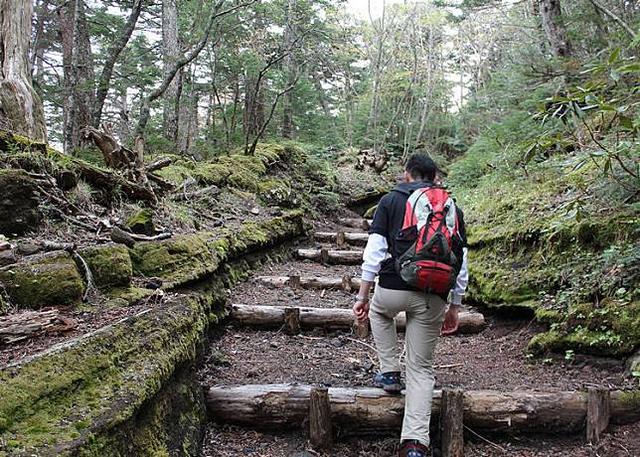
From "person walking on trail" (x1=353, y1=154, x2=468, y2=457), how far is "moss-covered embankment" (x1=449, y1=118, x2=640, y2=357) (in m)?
1.57

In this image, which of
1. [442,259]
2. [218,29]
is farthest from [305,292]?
[218,29]

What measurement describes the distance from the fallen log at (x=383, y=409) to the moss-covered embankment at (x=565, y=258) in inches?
31.7

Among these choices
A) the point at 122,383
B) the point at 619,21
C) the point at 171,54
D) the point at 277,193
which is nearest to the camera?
the point at 122,383

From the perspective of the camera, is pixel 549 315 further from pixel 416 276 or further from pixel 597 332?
pixel 416 276

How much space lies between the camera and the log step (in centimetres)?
683

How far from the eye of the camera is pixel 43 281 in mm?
2908

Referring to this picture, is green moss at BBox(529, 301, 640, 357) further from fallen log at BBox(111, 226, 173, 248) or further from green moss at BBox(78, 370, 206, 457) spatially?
fallen log at BBox(111, 226, 173, 248)

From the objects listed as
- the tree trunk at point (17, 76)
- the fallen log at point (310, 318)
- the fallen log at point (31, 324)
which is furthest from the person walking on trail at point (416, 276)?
the tree trunk at point (17, 76)

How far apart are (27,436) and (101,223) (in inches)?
105

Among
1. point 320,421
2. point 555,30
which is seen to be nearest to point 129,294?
point 320,421

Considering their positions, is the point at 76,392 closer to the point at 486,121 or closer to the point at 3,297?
the point at 3,297

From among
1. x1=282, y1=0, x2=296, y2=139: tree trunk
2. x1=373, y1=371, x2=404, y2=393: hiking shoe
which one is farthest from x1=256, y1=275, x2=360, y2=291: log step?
x1=282, y1=0, x2=296, y2=139: tree trunk

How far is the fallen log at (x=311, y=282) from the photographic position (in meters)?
6.83

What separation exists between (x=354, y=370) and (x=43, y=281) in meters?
2.83
